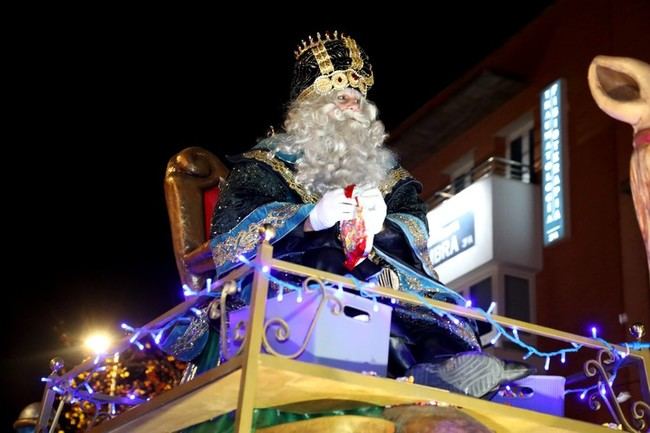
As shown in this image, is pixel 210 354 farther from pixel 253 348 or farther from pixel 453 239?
pixel 453 239

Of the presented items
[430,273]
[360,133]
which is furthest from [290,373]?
[360,133]

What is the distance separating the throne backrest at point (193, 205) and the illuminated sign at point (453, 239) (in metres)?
8.86

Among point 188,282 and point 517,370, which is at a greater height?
point 188,282

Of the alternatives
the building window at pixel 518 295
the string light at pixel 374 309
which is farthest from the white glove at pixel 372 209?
the building window at pixel 518 295

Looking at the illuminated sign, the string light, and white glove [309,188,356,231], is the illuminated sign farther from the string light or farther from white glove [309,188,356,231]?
white glove [309,188,356,231]

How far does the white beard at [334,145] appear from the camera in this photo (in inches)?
213

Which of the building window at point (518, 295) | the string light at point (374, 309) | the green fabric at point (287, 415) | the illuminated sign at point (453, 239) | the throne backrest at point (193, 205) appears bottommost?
the green fabric at point (287, 415)

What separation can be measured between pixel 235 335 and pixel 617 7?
1054cm

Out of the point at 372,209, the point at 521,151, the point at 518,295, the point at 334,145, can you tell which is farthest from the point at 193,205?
the point at 521,151

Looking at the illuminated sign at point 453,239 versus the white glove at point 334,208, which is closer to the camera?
the white glove at point 334,208

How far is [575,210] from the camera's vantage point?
45.1 ft

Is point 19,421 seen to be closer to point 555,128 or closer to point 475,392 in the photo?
point 475,392

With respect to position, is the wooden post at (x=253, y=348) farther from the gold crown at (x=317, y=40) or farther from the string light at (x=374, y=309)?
the gold crown at (x=317, y=40)

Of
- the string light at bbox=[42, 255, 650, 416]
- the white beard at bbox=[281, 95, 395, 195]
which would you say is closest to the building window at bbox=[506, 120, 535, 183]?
the white beard at bbox=[281, 95, 395, 195]
